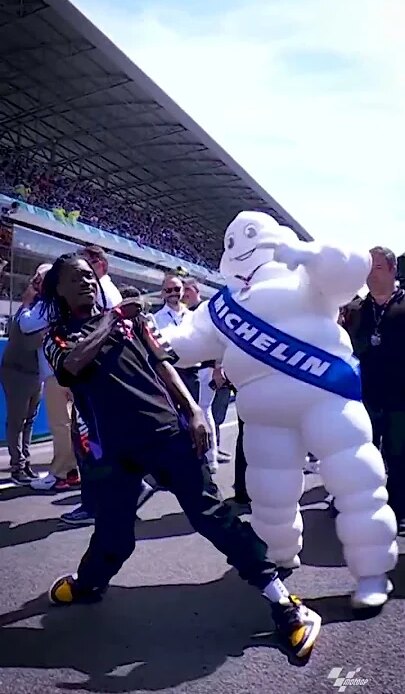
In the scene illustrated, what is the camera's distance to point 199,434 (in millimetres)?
2982

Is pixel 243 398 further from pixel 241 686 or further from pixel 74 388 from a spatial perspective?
pixel 241 686

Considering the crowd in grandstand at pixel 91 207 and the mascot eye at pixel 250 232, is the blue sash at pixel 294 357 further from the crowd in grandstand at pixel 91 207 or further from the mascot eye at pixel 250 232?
the crowd in grandstand at pixel 91 207

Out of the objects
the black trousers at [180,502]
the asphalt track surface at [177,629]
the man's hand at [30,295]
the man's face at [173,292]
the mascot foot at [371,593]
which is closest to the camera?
the asphalt track surface at [177,629]

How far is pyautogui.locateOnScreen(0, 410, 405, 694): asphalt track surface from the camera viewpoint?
2.64 meters

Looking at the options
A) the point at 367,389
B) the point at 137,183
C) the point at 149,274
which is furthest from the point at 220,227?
the point at 367,389

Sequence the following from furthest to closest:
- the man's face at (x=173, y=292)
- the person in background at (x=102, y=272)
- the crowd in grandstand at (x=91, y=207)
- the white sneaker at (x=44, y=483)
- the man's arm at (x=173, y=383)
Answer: the crowd in grandstand at (x=91, y=207) → the man's face at (x=173, y=292) → the white sneaker at (x=44, y=483) → the person in background at (x=102, y=272) → the man's arm at (x=173, y=383)

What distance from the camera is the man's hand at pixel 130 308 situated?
306 centimetres

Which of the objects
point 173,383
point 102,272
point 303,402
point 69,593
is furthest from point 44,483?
point 303,402

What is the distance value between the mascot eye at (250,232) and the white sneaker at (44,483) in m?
2.96

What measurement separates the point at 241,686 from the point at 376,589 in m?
0.83

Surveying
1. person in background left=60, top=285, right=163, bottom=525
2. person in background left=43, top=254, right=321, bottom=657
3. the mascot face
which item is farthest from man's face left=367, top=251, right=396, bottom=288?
person in background left=43, top=254, right=321, bottom=657

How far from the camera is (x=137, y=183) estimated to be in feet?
91.7

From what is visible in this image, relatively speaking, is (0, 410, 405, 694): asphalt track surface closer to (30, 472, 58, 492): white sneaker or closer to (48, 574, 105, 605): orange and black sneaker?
(48, 574, 105, 605): orange and black sneaker

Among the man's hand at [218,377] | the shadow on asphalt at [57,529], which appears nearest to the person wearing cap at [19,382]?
the shadow on asphalt at [57,529]
